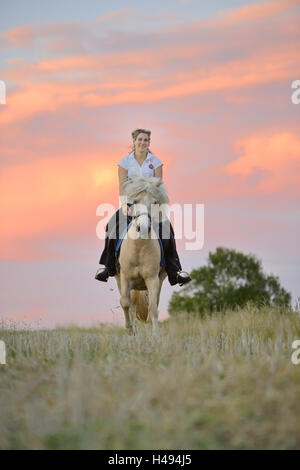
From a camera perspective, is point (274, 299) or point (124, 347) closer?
point (124, 347)

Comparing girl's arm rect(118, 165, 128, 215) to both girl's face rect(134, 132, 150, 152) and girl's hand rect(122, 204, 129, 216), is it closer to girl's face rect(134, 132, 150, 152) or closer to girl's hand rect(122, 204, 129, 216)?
girl's hand rect(122, 204, 129, 216)

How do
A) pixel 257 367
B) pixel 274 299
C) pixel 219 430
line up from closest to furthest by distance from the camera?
1. pixel 219 430
2. pixel 257 367
3. pixel 274 299

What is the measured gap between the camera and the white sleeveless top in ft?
33.2

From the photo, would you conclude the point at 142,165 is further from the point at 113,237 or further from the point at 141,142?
the point at 113,237

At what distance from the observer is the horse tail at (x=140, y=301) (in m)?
10.5

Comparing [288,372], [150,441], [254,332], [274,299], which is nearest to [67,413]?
[150,441]

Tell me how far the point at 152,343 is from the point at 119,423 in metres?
3.70

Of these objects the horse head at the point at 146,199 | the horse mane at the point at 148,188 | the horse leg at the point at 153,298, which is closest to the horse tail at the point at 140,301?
the horse leg at the point at 153,298

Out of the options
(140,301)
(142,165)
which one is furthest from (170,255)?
(142,165)

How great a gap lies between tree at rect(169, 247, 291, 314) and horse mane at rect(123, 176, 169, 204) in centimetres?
2725

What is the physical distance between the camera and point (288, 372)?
4.97m

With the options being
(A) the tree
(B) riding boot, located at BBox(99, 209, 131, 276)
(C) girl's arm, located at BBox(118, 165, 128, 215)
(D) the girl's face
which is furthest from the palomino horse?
(A) the tree

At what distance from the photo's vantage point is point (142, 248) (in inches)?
372
